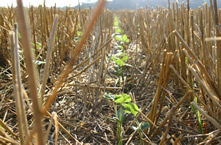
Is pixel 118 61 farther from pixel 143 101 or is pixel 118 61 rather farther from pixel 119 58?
pixel 119 58

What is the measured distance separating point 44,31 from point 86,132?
2.89ft

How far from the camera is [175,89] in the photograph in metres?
1.24

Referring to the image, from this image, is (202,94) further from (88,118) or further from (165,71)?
(88,118)

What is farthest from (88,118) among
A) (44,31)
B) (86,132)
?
(44,31)

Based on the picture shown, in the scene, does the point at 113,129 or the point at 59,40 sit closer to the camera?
the point at 113,129

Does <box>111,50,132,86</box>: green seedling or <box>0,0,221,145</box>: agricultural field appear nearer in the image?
<box>0,0,221,145</box>: agricultural field

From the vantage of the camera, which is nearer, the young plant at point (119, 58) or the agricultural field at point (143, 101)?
the agricultural field at point (143, 101)

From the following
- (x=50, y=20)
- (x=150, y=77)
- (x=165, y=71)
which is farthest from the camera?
(x=50, y=20)

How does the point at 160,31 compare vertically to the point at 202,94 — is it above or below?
above

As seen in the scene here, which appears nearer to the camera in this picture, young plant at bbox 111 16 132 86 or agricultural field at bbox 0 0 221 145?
agricultural field at bbox 0 0 221 145

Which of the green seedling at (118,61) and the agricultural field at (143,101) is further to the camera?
the green seedling at (118,61)

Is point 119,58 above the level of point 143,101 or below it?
above

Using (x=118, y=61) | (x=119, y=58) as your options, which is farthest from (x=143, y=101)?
(x=119, y=58)

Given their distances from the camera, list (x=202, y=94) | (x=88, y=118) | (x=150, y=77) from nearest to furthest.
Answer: (x=202, y=94)
(x=88, y=118)
(x=150, y=77)
